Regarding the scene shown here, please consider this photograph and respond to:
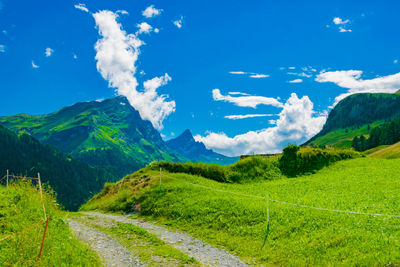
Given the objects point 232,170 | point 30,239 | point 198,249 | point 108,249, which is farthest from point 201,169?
point 30,239

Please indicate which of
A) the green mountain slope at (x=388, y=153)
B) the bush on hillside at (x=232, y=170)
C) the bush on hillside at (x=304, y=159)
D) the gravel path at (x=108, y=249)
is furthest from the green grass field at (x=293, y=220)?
the green mountain slope at (x=388, y=153)

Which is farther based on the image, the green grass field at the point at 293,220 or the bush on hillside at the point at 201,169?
the bush on hillside at the point at 201,169

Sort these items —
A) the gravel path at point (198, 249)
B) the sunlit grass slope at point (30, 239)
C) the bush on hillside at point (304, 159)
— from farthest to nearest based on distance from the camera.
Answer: the bush on hillside at point (304, 159) → the gravel path at point (198, 249) → the sunlit grass slope at point (30, 239)

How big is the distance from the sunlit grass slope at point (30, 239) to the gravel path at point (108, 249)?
0.93 meters

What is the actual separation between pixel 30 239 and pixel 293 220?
1525cm

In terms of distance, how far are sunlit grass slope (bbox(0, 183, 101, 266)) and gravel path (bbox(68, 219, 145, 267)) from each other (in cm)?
93

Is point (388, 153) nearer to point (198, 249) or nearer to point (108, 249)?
point (198, 249)

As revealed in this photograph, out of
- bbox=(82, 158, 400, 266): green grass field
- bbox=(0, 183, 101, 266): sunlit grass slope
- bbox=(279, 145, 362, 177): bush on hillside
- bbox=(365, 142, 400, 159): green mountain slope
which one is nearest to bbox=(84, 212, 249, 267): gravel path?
bbox=(82, 158, 400, 266): green grass field

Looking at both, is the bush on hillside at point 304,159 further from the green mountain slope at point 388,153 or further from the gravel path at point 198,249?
the green mountain slope at point 388,153

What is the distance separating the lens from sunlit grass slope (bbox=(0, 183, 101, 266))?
414 inches

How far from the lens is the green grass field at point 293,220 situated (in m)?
12.3

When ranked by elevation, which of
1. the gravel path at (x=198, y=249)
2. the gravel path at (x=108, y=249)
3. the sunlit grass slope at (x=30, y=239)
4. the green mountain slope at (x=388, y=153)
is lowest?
the green mountain slope at (x=388, y=153)

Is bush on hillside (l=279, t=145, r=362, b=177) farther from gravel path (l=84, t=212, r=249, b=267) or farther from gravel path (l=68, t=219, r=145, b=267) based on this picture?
gravel path (l=68, t=219, r=145, b=267)

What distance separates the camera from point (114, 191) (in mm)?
38469
